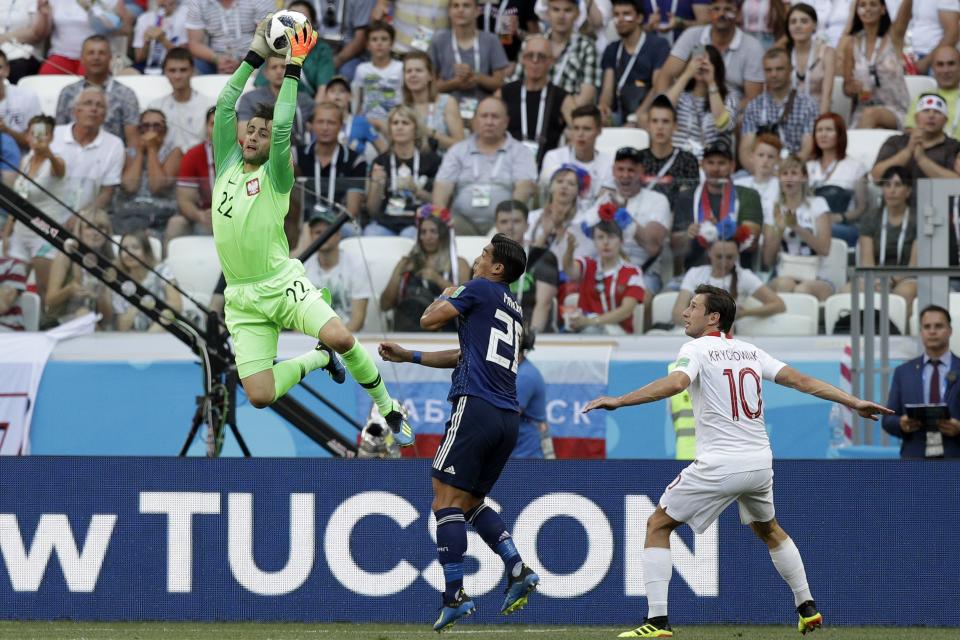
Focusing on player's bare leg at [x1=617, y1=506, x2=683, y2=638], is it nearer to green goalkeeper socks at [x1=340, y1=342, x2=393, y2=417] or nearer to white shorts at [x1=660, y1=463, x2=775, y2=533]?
white shorts at [x1=660, y1=463, x2=775, y2=533]

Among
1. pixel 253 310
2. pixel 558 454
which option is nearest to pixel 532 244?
pixel 558 454

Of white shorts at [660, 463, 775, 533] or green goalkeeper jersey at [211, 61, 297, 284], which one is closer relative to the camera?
white shorts at [660, 463, 775, 533]

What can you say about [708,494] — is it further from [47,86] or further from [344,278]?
[47,86]

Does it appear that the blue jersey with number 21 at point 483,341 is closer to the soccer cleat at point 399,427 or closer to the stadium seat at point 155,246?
the soccer cleat at point 399,427

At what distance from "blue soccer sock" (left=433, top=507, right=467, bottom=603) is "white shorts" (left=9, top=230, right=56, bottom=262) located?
6.29 m

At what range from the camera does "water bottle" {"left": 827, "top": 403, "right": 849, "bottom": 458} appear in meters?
13.1

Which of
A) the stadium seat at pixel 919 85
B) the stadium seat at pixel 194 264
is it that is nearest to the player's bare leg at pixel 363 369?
the stadium seat at pixel 194 264

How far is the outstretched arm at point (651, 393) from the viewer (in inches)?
318

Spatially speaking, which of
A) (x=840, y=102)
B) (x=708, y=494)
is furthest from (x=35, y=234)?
(x=840, y=102)

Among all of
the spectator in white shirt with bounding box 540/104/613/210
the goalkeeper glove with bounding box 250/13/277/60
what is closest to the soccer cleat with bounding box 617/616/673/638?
the goalkeeper glove with bounding box 250/13/277/60

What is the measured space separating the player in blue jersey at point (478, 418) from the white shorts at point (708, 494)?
92cm

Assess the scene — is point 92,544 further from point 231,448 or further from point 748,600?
point 748,600

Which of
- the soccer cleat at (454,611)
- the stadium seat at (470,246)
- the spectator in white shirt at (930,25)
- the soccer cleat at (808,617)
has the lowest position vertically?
the soccer cleat at (808,617)

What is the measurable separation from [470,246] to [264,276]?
3.75 metres
